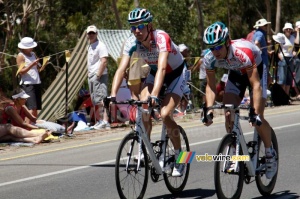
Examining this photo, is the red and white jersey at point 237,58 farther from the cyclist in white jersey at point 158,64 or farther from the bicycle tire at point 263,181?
the bicycle tire at point 263,181

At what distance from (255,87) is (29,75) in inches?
313

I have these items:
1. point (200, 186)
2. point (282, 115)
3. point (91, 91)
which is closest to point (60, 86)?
point (91, 91)

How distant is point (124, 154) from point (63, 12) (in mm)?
29588

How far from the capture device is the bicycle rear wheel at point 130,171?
7.87 meters

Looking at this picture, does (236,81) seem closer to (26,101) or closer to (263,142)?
(263,142)

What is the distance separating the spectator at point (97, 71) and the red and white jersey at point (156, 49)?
681 cm

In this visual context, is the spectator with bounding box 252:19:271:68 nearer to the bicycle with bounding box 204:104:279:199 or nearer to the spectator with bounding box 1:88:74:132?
the spectator with bounding box 1:88:74:132

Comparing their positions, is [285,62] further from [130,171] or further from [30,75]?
[130,171]

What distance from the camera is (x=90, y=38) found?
16.0 metres

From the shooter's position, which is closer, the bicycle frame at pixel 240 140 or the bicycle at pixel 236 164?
the bicycle at pixel 236 164

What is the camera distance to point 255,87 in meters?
8.23

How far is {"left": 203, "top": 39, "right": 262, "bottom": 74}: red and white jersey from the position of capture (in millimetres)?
8172

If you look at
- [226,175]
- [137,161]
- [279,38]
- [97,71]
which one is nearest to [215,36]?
[226,175]

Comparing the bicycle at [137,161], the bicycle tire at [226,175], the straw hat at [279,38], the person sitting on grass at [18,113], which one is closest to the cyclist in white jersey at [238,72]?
the bicycle tire at [226,175]
